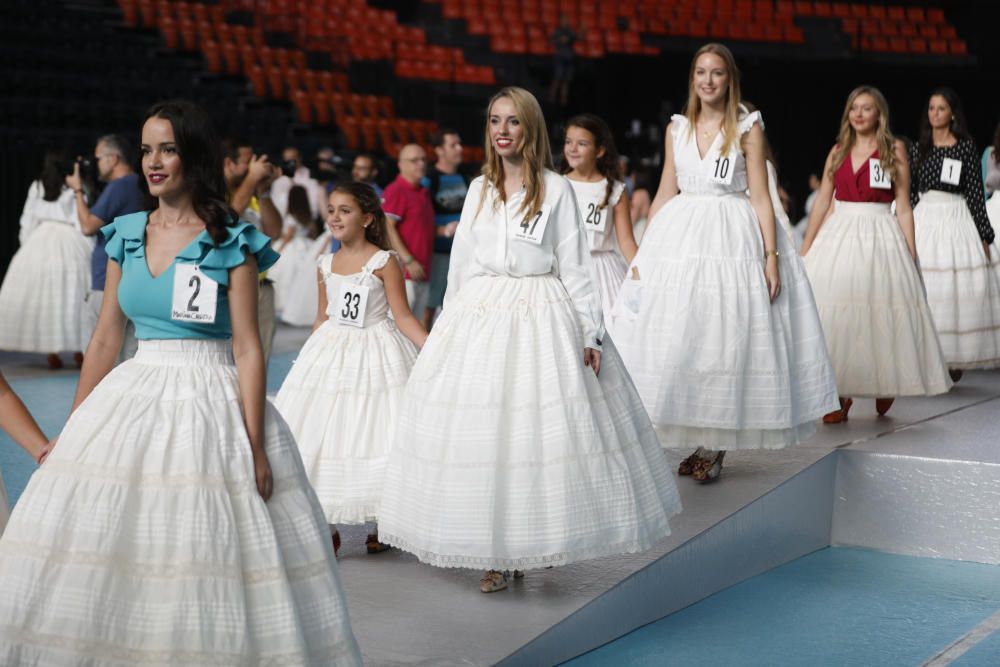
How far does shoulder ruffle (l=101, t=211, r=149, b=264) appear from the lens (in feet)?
8.64

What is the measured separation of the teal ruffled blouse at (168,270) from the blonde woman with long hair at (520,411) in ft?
3.26

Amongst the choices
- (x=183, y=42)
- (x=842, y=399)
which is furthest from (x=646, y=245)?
(x=183, y=42)

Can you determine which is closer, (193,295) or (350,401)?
(193,295)

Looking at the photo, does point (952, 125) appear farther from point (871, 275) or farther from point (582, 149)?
point (582, 149)

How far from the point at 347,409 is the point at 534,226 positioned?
88 cm

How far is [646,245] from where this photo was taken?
4.81 m

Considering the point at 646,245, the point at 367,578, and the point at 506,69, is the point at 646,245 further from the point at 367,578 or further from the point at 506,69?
the point at 506,69

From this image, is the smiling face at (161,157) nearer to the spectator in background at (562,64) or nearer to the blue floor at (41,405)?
the blue floor at (41,405)

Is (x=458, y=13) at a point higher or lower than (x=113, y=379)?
higher

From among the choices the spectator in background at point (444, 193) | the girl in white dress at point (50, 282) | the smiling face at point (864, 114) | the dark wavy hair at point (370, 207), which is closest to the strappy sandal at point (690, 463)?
the dark wavy hair at point (370, 207)

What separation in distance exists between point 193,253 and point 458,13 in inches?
655

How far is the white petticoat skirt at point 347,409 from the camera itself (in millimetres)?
3986

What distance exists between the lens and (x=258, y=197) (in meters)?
7.18

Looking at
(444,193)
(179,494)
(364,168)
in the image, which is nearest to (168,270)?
(179,494)
